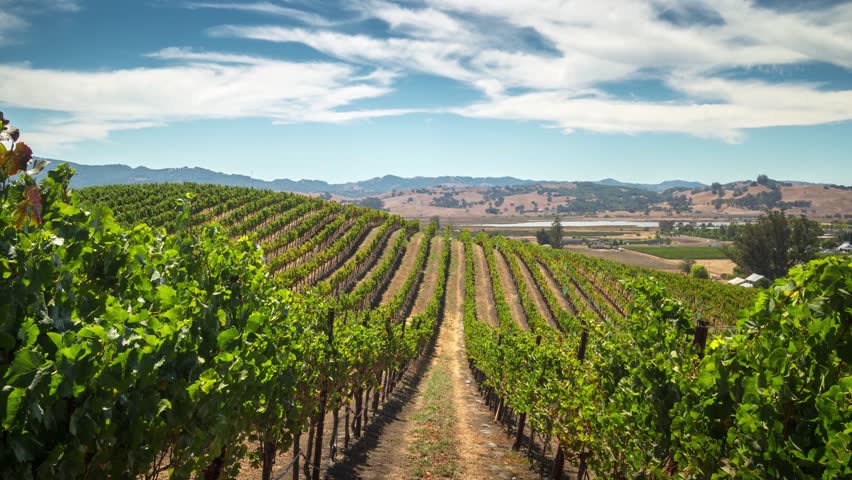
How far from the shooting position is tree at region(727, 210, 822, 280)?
97.2 meters

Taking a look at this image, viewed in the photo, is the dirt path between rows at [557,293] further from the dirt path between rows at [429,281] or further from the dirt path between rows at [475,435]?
the dirt path between rows at [475,435]

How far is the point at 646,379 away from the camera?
20.3 feet

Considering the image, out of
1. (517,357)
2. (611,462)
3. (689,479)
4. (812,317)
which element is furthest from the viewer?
(517,357)

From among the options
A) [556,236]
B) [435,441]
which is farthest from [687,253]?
[435,441]

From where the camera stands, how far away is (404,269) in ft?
231

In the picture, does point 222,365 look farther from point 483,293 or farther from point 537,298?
point 483,293

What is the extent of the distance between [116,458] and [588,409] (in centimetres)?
730

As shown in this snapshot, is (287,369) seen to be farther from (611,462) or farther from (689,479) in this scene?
(689,479)

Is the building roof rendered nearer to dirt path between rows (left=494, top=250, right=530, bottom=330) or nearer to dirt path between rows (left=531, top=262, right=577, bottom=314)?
dirt path between rows (left=531, top=262, right=577, bottom=314)

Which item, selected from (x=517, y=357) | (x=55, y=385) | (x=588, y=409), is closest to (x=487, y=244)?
(x=517, y=357)

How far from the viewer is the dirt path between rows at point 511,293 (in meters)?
53.0

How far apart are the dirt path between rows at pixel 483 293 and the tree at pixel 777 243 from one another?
5514 cm

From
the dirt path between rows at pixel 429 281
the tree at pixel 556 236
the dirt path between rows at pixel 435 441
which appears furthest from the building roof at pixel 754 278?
the dirt path between rows at pixel 435 441

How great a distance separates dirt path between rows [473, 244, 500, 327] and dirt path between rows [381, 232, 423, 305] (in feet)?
30.6
